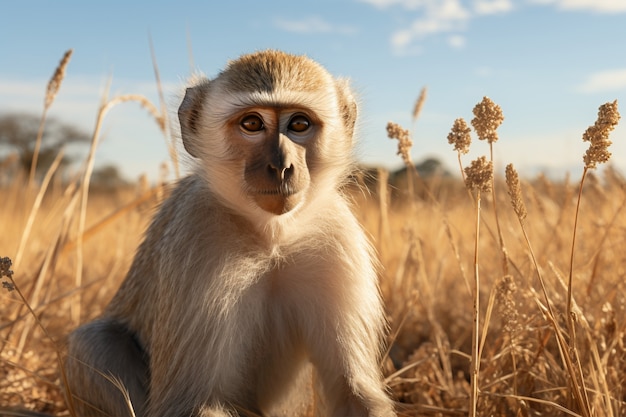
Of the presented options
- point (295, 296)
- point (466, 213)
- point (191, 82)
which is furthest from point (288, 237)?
point (466, 213)

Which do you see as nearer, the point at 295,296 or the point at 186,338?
the point at 186,338

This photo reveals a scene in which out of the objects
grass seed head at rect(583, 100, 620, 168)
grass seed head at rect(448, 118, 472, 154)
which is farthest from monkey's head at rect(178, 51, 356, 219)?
grass seed head at rect(583, 100, 620, 168)

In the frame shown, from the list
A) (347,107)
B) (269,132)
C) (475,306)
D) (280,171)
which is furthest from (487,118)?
(347,107)

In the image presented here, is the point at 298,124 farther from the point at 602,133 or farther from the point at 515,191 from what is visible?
the point at 602,133

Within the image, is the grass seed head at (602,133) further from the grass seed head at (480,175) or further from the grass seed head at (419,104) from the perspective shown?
the grass seed head at (419,104)

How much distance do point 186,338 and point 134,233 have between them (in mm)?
3894

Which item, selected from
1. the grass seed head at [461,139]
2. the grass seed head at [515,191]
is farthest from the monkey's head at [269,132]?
the grass seed head at [515,191]

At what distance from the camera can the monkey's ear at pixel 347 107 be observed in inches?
124

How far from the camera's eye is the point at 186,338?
104 inches

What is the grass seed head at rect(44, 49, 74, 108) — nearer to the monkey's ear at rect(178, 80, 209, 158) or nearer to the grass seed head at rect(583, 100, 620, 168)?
the monkey's ear at rect(178, 80, 209, 158)

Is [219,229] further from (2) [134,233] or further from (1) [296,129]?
(2) [134,233]

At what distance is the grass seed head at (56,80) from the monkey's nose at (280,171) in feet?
5.23

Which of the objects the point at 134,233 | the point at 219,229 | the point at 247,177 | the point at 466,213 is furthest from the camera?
the point at 466,213

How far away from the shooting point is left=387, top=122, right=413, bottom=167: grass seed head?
2.80 metres
